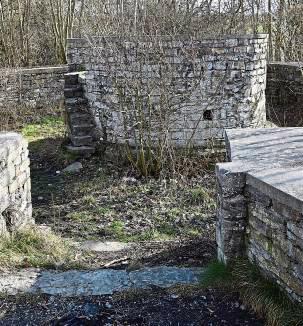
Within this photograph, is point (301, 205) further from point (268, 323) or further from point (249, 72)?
point (249, 72)

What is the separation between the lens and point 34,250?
5113 mm

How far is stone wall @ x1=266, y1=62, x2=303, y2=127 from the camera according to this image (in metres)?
10.9

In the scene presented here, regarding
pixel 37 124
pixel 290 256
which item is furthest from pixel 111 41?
pixel 290 256

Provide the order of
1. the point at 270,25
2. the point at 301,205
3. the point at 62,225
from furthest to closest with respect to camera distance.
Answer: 1. the point at 270,25
2. the point at 62,225
3. the point at 301,205

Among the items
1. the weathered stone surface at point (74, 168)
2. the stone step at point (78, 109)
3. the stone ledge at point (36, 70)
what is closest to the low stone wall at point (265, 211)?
the weathered stone surface at point (74, 168)

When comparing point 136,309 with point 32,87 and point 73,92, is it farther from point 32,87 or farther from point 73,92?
point 32,87

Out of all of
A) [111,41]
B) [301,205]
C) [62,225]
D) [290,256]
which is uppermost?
[111,41]

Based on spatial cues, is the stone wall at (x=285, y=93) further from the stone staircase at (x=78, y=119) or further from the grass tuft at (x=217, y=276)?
the grass tuft at (x=217, y=276)

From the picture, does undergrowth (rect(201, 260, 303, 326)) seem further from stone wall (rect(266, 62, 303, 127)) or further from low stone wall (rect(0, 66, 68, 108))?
low stone wall (rect(0, 66, 68, 108))

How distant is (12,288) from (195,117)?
210 inches

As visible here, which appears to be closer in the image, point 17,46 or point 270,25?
point 270,25

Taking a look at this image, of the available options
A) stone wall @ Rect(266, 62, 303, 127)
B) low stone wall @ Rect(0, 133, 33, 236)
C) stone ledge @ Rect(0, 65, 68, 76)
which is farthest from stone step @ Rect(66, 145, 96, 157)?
stone ledge @ Rect(0, 65, 68, 76)

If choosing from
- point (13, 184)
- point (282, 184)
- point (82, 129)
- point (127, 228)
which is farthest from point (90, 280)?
point (82, 129)

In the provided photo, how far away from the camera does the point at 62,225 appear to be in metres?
6.95
